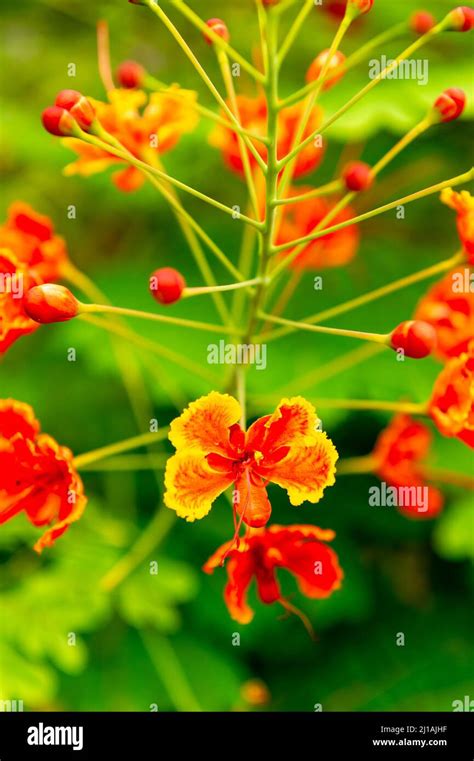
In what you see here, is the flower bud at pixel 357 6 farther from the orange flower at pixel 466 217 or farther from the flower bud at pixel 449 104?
the orange flower at pixel 466 217

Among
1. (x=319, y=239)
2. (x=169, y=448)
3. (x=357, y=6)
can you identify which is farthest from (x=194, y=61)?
(x=169, y=448)

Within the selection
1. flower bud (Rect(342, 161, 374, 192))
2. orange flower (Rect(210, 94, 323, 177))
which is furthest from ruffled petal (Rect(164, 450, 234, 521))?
orange flower (Rect(210, 94, 323, 177))

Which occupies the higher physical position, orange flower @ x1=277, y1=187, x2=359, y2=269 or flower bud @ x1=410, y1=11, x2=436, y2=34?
flower bud @ x1=410, y1=11, x2=436, y2=34

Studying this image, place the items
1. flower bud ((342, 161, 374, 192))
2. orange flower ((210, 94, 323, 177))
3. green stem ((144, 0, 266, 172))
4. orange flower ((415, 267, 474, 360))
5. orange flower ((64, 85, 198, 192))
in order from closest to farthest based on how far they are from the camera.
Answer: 1. green stem ((144, 0, 266, 172))
2. flower bud ((342, 161, 374, 192))
3. orange flower ((415, 267, 474, 360))
4. orange flower ((64, 85, 198, 192))
5. orange flower ((210, 94, 323, 177))

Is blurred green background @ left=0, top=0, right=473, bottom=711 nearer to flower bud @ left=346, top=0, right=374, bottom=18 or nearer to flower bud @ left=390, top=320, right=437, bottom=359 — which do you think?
flower bud @ left=346, top=0, right=374, bottom=18
